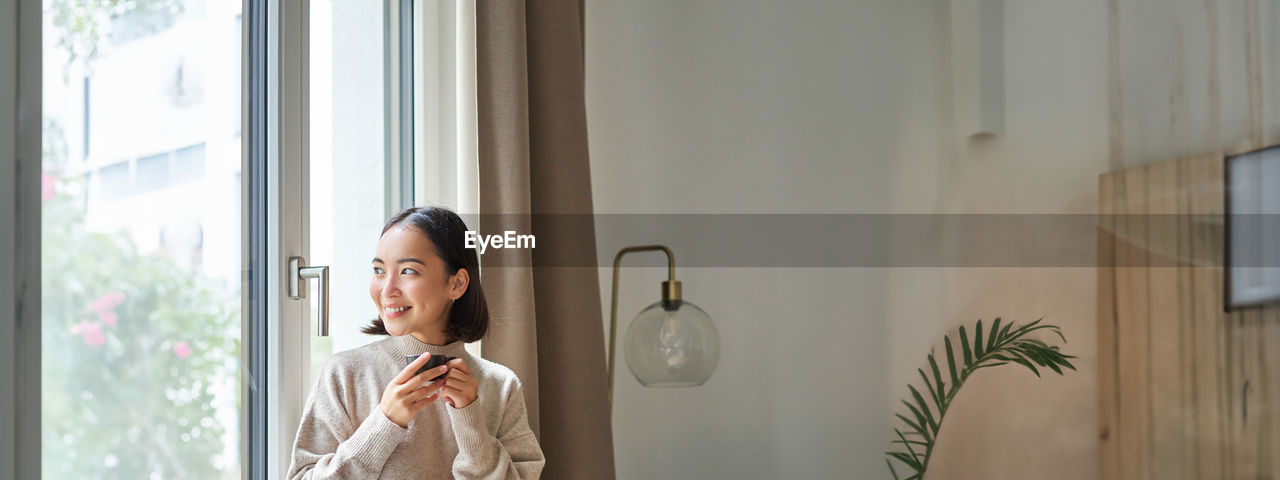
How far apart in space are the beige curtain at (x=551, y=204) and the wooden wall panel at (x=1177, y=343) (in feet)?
→ 3.57

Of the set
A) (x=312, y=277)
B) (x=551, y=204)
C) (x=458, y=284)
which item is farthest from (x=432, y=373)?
(x=551, y=204)

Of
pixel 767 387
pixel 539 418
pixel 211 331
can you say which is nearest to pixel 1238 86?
pixel 767 387

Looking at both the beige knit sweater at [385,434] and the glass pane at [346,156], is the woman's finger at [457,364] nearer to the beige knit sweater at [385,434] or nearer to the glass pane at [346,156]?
the beige knit sweater at [385,434]

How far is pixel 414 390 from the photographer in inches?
39.6

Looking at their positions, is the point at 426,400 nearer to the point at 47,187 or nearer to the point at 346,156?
the point at 47,187

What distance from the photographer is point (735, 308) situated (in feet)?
7.31

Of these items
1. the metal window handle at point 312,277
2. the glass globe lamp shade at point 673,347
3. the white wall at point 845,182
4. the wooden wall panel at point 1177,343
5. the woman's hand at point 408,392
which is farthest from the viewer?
the white wall at point 845,182

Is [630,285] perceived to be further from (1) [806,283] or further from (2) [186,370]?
(2) [186,370]

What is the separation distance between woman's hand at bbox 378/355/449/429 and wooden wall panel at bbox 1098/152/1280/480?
4.69 feet

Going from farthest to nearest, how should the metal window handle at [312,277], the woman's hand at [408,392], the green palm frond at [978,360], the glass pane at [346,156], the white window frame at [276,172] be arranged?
the green palm frond at [978,360] → the glass pane at [346,156] → the metal window handle at [312,277] → the woman's hand at [408,392] → the white window frame at [276,172]

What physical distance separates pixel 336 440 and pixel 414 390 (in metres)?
0.15

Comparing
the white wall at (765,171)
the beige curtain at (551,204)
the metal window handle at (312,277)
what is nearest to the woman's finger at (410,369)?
the metal window handle at (312,277)

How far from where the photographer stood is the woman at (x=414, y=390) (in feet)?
3.34

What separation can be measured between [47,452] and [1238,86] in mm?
1941
